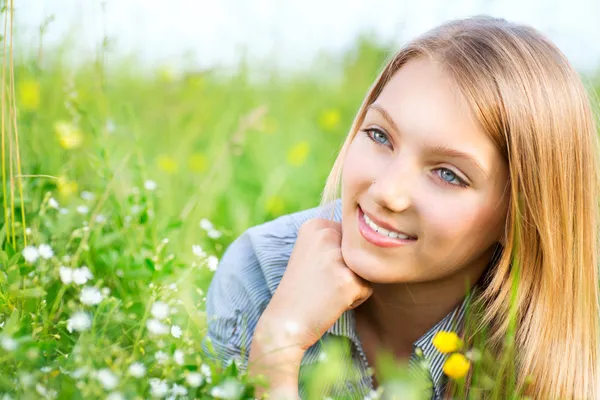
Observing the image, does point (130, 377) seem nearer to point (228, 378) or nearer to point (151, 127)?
point (228, 378)

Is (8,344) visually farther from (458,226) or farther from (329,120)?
(329,120)

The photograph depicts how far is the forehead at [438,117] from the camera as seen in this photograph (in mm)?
1703

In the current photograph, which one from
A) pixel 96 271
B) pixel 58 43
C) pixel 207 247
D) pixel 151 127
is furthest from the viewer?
pixel 151 127

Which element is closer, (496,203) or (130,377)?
(130,377)

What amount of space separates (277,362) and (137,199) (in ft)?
2.52

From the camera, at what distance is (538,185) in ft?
5.98

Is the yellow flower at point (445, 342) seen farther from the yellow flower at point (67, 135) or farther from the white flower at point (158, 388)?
the yellow flower at point (67, 135)

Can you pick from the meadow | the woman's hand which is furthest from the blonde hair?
the meadow

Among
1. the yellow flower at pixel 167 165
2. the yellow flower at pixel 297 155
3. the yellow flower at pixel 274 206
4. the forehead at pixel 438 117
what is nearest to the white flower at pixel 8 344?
the forehead at pixel 438 117

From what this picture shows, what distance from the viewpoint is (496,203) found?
181 centimetres

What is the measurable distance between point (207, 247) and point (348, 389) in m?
0.94

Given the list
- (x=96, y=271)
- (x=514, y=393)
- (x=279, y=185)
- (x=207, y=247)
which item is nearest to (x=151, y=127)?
(x=279, y=185)

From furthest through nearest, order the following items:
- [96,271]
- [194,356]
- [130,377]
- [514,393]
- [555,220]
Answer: [96,271]
[555,220]
[514,393]
[194,356]
[130,377]

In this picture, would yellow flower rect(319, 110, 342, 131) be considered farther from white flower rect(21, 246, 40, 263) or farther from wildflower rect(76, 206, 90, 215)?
white flower rect(21, 246, 40, 263)
